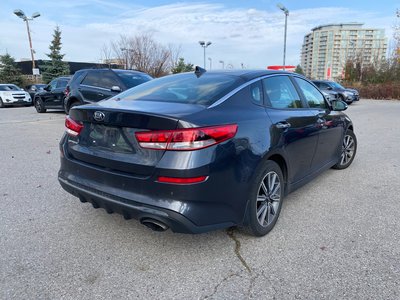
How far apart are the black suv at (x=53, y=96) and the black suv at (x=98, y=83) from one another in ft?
11.0

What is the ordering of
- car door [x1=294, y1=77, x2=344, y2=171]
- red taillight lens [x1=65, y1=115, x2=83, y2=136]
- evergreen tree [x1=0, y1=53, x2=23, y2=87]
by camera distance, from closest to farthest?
red taillight lens [x1=65, y1=115, x2=83, y2=136] → car door [x1=294, y1=77, x2=344, y2=171] → evergreen tree [x1=0, y1=53, x2=23, y2=87]

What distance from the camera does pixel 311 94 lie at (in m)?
4.22

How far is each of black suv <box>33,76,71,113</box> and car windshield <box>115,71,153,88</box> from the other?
16.8ft

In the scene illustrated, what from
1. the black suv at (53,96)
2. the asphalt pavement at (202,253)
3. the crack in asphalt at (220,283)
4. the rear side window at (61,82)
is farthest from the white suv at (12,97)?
the crack in asphalt at (220,283)

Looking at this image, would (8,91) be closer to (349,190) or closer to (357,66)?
(349,190)

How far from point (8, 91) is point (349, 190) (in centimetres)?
2131

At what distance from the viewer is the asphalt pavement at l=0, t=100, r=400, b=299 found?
7.60 feet

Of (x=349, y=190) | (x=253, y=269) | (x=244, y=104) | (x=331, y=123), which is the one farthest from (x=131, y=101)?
(x=349, y=190)

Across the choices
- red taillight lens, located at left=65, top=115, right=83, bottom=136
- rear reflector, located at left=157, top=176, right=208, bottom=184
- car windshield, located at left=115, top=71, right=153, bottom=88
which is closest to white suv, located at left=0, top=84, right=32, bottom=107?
car windshield, located at left=115, top=71, right=153, bottom=88

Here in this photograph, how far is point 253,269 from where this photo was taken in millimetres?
2564

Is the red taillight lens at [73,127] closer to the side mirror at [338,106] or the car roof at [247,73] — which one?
the car roof at [247,73]

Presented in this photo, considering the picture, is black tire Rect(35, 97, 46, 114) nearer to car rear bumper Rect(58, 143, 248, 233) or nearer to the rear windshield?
the rear windshield

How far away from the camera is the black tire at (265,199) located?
9.25 feet

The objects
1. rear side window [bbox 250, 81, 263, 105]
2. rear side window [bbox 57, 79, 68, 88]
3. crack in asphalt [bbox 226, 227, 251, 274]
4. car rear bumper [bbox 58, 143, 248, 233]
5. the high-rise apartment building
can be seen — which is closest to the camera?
car rear bumper [bbox 58, 143, 248, 233]
